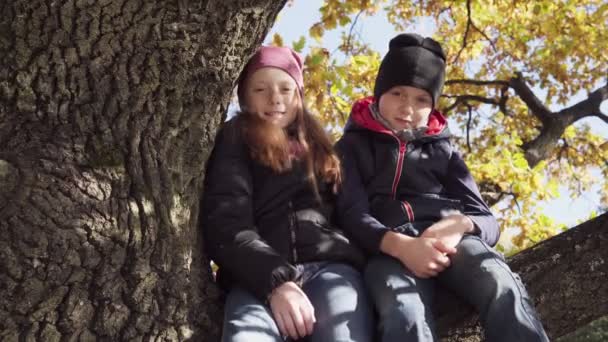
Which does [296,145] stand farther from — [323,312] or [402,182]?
[323,312]

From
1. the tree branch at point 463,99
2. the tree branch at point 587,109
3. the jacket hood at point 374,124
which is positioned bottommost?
the jacket hood at point 374,124

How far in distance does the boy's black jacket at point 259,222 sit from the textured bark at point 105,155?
0.16 metres

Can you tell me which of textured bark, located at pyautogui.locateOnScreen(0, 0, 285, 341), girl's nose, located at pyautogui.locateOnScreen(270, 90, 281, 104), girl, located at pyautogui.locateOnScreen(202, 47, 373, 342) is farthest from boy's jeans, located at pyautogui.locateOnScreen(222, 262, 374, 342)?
girl's nose, located at pyautogui.locateOnScreen(270, 90, 281, 104)

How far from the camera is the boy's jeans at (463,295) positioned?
2.24m

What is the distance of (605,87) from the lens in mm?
8117

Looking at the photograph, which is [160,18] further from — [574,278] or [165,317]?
[574,278]

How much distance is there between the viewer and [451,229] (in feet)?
8.81

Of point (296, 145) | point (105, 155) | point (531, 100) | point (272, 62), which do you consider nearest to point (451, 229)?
point (296, 145)

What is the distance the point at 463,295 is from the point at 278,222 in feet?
2.50

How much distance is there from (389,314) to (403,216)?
60 centimetres

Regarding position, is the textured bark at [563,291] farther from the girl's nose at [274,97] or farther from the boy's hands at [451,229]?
the girl's nose at [274,97]

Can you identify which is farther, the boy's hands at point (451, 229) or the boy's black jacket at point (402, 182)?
the boy's black jacket at point (402, 182)

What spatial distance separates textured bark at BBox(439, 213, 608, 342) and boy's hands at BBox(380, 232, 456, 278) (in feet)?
0.55

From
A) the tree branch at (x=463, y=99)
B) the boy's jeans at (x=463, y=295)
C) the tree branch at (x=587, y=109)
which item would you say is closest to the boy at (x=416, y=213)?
the boy's jeans at (x=463, y=295)
